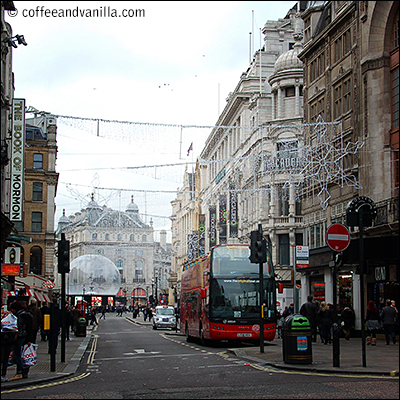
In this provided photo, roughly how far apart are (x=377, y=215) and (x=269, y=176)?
92.1ft

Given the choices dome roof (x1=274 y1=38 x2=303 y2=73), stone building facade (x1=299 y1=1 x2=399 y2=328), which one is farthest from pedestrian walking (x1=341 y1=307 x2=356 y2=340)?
dome roof (x1=274 y1=38 x2=303 y2=73)

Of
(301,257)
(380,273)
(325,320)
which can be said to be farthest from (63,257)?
(380,273)

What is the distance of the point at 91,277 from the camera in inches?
4021

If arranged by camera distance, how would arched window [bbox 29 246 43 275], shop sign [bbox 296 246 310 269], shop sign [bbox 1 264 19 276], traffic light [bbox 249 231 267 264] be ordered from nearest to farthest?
1. traffic light [bbox 249 231 267 264]
2. shop sign [bbox 296 246 310 269]
3. shop sign [bbox 1 264 19 276]
4. arched window [bbox 29 246 43 275]

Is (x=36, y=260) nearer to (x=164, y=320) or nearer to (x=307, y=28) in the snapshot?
(x=164, y=320)

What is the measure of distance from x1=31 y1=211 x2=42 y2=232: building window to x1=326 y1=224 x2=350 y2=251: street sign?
46325 mm

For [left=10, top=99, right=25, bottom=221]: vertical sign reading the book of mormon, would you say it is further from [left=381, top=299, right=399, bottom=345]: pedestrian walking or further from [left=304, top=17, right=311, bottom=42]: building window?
[left=381, top=299, right=399, bottom=345]: pedestrian walking

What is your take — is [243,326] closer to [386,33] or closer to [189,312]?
[189,312]

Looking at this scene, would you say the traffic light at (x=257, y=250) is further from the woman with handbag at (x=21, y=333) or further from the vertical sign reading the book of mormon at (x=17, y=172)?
the vertical sign reading the book of mormon at (x=17, y=172)

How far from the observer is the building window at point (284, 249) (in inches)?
2189

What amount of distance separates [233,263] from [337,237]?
9926 millimetres

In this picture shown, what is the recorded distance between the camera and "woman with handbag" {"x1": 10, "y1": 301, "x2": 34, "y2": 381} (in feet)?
46.9

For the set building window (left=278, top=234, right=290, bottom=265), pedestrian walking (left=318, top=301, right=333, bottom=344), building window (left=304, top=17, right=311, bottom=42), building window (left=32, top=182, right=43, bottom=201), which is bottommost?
pedestrian walking (left=318, top=301, right=333, bottom=344)

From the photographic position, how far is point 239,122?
220 feet
